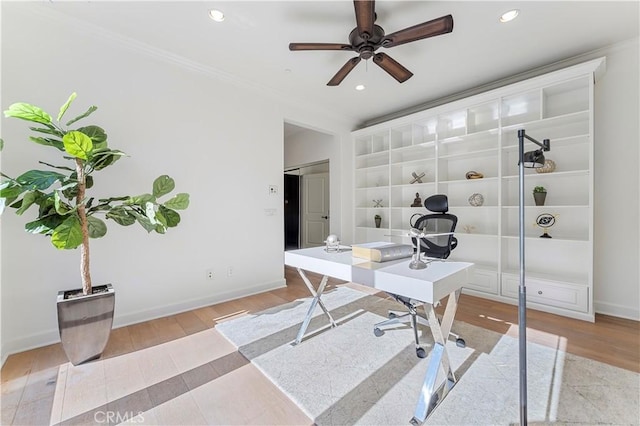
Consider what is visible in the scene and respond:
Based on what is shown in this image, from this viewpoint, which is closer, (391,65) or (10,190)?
(10,190)

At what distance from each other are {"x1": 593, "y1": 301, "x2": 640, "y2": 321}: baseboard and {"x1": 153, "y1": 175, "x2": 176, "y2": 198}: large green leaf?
14.5 ft

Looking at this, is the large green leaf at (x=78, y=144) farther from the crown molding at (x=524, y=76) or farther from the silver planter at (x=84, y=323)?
the crown molding at (x=524, y=76)

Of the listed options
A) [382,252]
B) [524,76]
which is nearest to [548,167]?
[524,76]

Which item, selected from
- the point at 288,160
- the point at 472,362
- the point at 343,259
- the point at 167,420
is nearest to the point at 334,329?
the point at 343,259

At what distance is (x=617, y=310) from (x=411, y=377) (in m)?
2.65

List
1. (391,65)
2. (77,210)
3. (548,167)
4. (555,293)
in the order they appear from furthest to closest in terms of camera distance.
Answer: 1. (548,167)
2. (555,293)
3. (391,65)
4. (77,210)

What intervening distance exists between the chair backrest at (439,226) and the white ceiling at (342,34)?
5.13ft

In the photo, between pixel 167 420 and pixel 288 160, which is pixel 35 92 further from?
pixel 288 160

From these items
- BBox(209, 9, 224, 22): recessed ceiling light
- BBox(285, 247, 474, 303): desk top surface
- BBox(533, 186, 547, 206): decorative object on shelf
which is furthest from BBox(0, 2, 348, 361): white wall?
BBox(533, 186, 547, 206): decorative object on shelf

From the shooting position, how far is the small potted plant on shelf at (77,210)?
164 centimetres

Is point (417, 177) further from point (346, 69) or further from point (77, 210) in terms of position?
point (77, 210)

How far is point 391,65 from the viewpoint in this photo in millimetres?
2338

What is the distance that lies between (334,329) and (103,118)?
2.88 metres

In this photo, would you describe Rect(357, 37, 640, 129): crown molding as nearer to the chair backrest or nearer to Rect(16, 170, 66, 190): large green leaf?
the chair backrest
